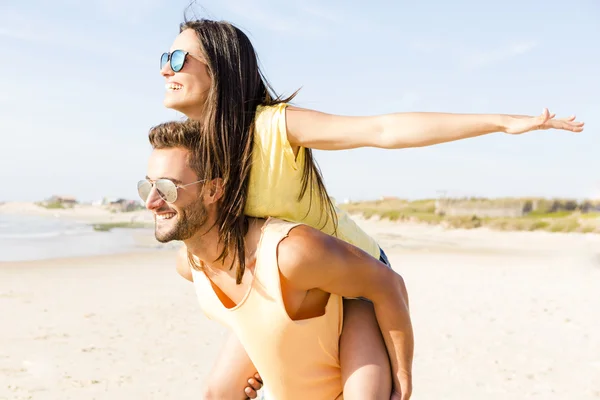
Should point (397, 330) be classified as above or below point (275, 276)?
below

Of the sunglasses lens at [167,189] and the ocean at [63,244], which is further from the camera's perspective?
the ocean at [63,244]

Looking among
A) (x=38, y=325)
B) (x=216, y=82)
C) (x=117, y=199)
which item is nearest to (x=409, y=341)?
(x=216, y=82)

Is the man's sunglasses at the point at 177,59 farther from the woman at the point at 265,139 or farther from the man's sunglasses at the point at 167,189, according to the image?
the man's sunglasses at the point at 167,189

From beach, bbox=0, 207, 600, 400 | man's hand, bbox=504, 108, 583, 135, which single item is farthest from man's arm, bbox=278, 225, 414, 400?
beach, bbox=0, 207, 600, 400

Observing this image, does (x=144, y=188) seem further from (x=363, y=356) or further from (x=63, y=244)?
(x=63, y=244)

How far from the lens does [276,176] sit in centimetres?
266

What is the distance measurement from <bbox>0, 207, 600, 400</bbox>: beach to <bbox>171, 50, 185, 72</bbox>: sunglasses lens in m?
4.41

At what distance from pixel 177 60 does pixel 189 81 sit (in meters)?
0.10

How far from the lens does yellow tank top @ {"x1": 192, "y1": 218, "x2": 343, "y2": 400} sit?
265cm

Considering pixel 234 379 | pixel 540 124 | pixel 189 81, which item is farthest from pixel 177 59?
pixel 234 379

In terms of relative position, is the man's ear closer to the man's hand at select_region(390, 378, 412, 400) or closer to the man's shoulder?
the man's shoulder

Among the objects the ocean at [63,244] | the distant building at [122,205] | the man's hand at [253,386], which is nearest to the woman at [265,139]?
the man's hand at [253,386]

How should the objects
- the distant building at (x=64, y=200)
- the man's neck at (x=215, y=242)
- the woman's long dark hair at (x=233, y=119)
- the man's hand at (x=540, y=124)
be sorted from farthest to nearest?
the distant building at (x=64, y=200) < the man's neck at (x=215, y=242) < the woman's long dark hair at (x=233, y=119) < the man's hand at (x=540, y=124)

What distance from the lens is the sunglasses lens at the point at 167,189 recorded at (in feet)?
8.66
